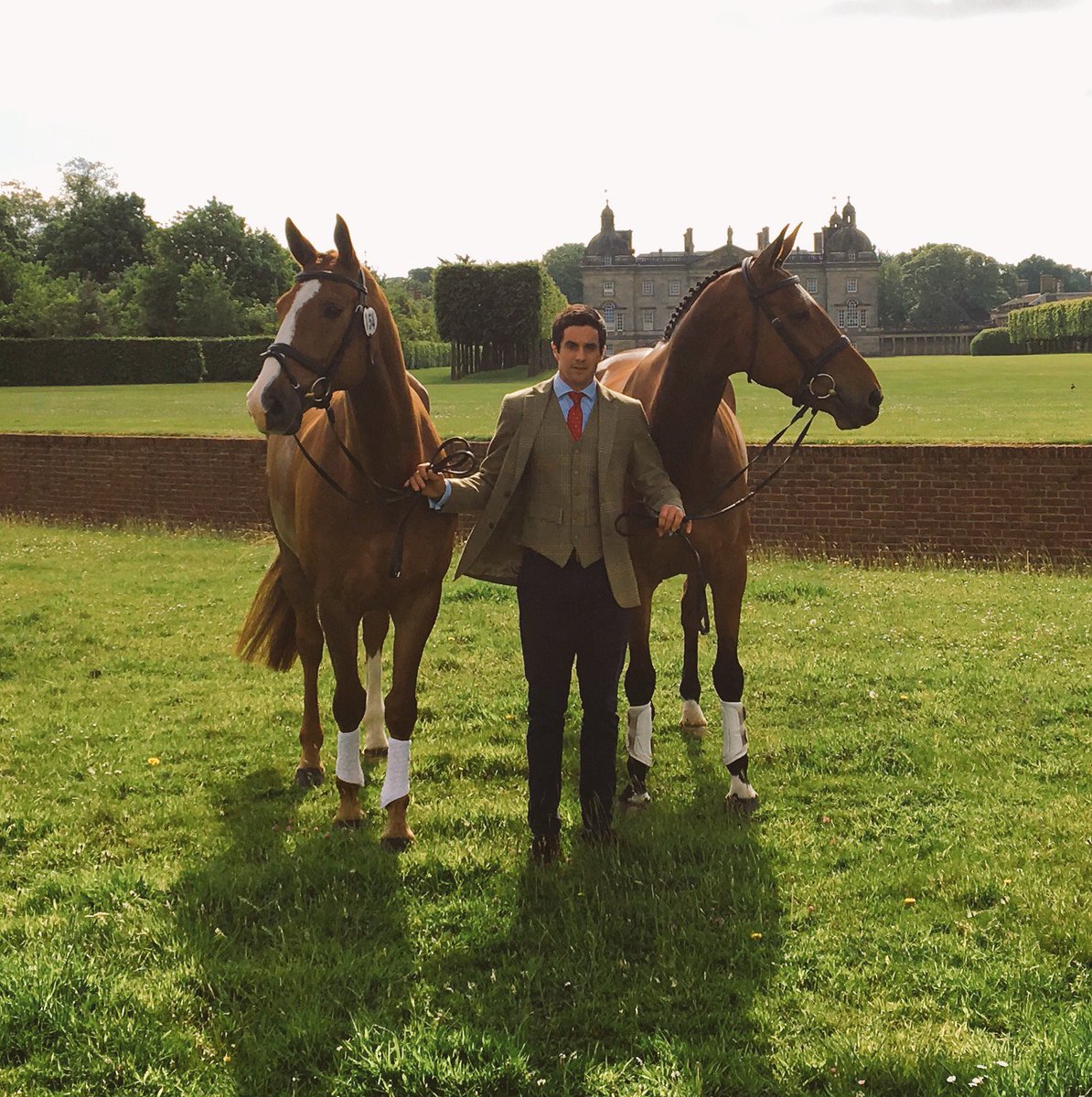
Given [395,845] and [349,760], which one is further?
[349,760]

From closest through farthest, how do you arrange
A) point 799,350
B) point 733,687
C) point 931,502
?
point 799,350
point 733,687
point 931,502

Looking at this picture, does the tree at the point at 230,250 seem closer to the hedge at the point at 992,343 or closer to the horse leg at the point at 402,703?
the hedge at the point at 992,343

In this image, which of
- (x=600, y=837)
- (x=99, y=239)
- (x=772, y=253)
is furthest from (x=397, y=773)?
(x=99, y=239)

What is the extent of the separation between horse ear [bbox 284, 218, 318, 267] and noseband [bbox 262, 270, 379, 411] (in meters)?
0.05

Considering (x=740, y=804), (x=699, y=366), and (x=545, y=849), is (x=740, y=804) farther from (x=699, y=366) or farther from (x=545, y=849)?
(x=699, y=366)

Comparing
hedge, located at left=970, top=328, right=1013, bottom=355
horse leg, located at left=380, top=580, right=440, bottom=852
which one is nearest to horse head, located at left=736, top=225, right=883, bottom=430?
horse leg, located at left=380, top=580, right=440, bottom=852

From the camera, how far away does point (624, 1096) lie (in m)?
2.96

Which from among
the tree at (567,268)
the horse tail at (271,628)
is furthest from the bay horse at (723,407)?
the tree at (567,268)

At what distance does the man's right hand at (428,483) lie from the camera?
426 cm

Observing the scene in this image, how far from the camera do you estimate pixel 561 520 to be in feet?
13.8

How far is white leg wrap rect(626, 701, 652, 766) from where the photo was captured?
17.3ft

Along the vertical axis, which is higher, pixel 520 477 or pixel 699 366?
pixel 699 366

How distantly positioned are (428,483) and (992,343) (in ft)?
282

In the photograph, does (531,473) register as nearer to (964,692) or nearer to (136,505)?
(964,692)
